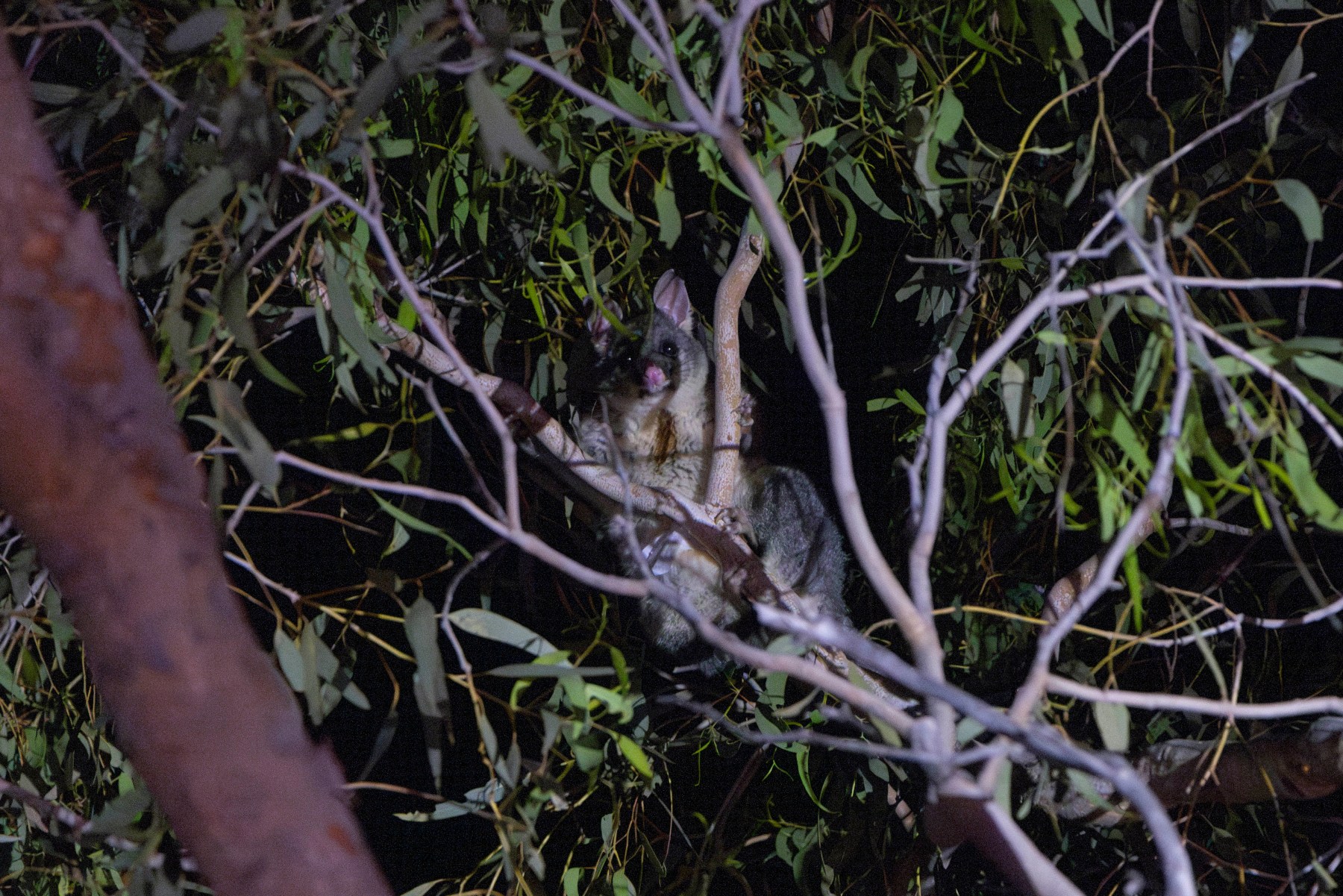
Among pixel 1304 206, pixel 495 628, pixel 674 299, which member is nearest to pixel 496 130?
pixel 495 628

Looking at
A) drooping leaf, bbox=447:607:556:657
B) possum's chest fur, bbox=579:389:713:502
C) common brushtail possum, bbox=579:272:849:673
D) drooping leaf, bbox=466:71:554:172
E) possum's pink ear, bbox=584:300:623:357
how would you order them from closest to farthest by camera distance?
1. drooping leaf, bbox=466:71:554:172
2. drooping leaf, bbox=447:607:556:657
3. common brushtail possum, bbox=579:272:849:673
4. possum's pink ear, bbox=584:300:623:357
5. possum's chest fur, bbox=579:389:713:502

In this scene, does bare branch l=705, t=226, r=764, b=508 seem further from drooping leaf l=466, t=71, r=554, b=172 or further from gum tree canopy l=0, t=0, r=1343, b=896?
drooping leaf l=466, t=71, r=554, b=172

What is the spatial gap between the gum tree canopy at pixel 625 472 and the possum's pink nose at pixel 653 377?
177mm

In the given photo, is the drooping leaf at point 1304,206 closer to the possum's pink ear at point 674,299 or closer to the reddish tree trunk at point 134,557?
the reddish tree trunk at point 134,557

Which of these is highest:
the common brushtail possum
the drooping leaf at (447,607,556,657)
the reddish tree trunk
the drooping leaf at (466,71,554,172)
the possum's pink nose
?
the drooping leaf at (466,71,554,172)

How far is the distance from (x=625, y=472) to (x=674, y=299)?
1.11 m

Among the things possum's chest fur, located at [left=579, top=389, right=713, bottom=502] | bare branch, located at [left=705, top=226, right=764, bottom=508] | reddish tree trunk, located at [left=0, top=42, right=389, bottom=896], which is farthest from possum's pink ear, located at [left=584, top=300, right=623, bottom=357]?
reddish tree trunk, located at [left=0, top=42, right=389, bottom=896]

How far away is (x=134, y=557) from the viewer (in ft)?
2.52

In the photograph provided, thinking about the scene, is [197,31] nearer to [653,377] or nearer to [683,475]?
[653,377]

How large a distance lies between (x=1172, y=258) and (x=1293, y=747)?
0.74m

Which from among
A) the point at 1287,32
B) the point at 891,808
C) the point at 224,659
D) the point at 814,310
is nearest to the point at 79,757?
the point at 224,659

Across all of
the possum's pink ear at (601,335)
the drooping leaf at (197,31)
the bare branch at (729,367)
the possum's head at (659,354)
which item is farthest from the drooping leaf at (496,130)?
the possum's pink ear at (601,335)

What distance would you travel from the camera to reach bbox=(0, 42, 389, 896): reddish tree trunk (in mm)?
754

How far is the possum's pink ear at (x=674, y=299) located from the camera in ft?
9.41
